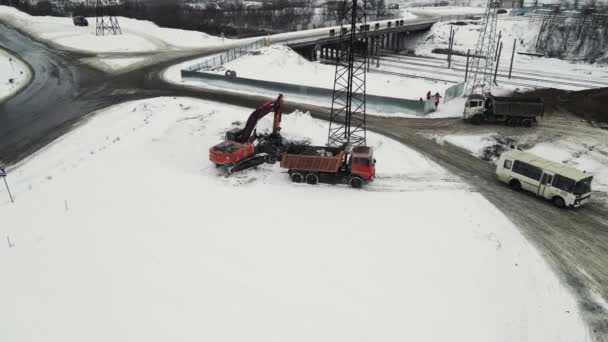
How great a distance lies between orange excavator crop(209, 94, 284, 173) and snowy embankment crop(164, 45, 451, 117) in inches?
469

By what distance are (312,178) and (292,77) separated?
23.4 m

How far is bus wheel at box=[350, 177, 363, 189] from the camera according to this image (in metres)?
21.0

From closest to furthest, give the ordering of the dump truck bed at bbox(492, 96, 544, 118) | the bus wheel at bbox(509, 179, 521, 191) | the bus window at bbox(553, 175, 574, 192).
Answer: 1. the bus window at bbox(553, 175, 574, 192)
2. the bus wheel at bbox(509, 179, 521, 191)
3. the dump truck bed at bbox(492, 96, 544, 118)


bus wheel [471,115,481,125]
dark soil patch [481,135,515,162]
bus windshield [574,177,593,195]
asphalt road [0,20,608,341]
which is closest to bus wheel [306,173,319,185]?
asphalt road [0,20,608,341]

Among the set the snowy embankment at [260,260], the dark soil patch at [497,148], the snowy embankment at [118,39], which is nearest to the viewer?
the snowy embankment at [260,260]

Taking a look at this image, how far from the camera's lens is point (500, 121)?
98.5 ft

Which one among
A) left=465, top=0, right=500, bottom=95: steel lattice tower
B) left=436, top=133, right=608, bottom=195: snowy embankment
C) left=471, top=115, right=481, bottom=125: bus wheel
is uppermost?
left=465, top=0, right=500, bottom=95: steel lattice tower

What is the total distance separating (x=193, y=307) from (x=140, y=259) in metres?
3.37

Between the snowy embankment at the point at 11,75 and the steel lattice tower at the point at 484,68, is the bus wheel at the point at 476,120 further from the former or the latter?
the snowy embankment at the point at 11,75

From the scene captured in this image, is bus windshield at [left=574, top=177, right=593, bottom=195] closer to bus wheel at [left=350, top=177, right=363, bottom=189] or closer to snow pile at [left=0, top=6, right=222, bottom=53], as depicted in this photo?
bus wheel at [left=350, top=177, right=363, bottom=189]

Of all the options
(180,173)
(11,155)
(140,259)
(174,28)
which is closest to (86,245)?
(140,259)

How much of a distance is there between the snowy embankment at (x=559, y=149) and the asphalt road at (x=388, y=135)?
1211mm

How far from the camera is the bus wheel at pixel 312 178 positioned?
21312mm

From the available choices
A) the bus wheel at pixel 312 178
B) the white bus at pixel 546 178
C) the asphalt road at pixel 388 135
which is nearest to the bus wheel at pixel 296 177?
the bus wheel at pixel 312 178
